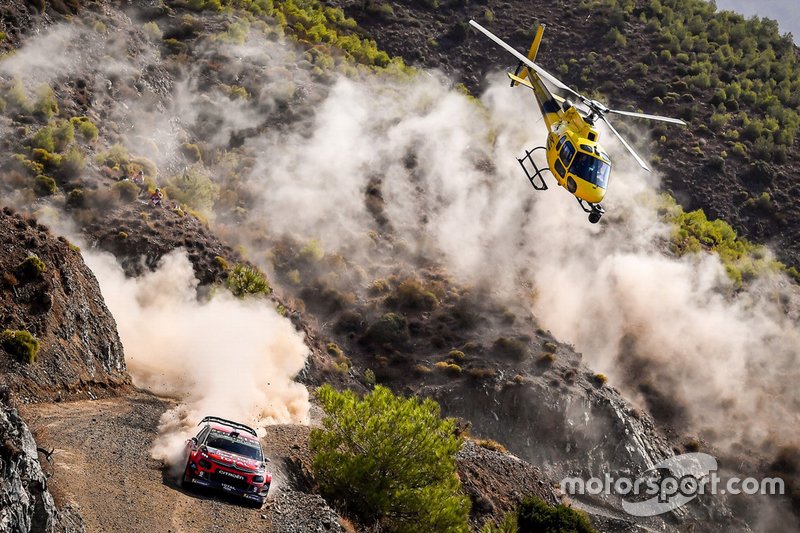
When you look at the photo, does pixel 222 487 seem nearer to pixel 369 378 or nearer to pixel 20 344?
pixel 20 344

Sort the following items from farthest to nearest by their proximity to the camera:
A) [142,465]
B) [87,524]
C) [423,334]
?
[423,334], [142,465], [87,524]

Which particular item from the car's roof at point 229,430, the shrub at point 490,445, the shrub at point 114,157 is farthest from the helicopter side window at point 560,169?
the shrub at point 114,157

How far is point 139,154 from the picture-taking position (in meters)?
58.0

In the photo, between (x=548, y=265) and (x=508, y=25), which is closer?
(x=548, y=265)

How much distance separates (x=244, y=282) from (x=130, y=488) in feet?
89.4

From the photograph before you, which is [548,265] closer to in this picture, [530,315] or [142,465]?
[530,315]

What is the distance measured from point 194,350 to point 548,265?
36.6m

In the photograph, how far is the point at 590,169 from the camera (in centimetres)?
3212

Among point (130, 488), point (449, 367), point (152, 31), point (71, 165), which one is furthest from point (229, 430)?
point (152, 31)

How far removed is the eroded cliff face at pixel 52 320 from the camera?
26478 millimetres

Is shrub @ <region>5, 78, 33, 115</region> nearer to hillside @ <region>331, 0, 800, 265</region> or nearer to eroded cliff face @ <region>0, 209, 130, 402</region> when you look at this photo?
eroded cliff face @ <region>0, 209, 130, 402</region>

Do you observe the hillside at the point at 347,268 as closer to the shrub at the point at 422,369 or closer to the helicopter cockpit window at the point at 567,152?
the shrub at the point at 422,369

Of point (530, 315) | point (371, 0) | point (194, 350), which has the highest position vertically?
point (371, 0)

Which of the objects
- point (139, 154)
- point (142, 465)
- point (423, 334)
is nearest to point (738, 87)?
point (423, 334)
